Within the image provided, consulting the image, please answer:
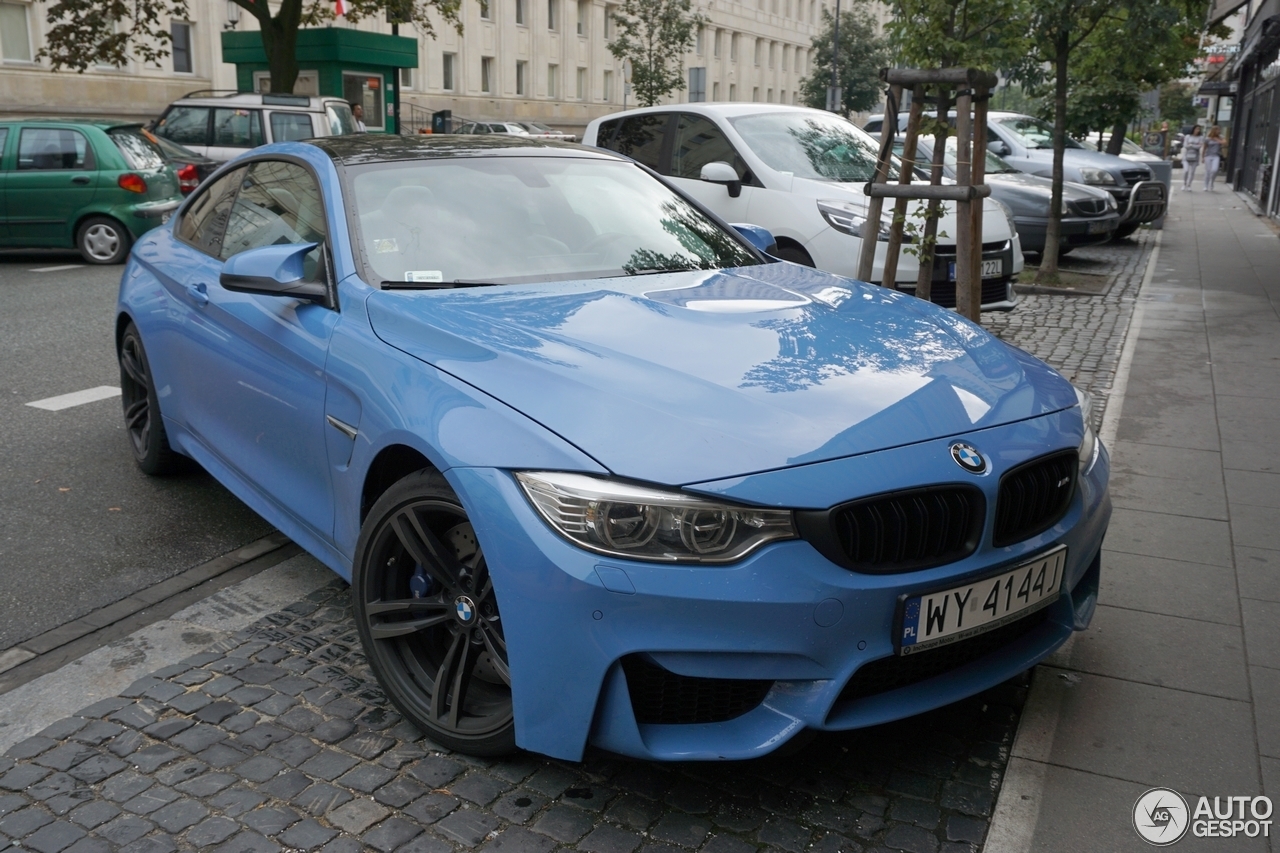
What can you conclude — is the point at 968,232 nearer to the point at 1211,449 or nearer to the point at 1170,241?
the point at 1211,449

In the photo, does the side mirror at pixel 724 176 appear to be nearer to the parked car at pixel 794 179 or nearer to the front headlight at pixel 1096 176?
the parked car at pixel 794 179

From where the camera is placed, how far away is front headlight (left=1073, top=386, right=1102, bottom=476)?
3191 mm

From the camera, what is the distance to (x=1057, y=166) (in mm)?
12500

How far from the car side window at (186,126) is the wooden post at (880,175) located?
45.7 feet

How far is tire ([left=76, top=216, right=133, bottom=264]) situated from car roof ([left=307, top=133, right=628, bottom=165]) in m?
9.98

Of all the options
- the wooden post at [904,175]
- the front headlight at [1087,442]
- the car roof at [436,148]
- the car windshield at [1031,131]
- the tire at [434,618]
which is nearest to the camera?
the tire at [434,618]

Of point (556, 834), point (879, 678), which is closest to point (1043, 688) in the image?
point (879, 678)

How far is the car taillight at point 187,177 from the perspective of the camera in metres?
15.0

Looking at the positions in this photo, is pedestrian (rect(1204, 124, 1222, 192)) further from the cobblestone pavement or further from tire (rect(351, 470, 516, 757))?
tire (rect(351, 470, 516, 757))

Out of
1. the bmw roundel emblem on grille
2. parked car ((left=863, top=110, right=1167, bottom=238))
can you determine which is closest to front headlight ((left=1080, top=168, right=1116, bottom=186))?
parked car ((left=863, top=110, right=1167, bottom=238))

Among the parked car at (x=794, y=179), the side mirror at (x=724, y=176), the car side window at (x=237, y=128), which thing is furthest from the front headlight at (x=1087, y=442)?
the car side window at (x=237, y=128)

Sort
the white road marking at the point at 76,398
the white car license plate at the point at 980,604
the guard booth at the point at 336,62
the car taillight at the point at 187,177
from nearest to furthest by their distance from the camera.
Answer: the white car license plate at the point at 980,604 → the white road marking at the point at 76,398 → the car taillight at the point at 187,177 → the guard booth at the point at 336,62

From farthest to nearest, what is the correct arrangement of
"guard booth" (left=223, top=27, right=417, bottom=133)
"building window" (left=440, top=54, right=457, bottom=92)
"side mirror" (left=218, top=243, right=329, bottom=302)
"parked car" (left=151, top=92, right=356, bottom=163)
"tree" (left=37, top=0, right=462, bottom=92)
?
1. "building window" (left=440, top=54, right=457, bottom=92)
2. "guard booth" (left=223, top=27, right=417, bottom=133)
3. "tree" (left=37, top=0, right=462, bottom=92)
4. "parked car" (left=151, top=92, right=356, bottom=163)
5. "side mirror" (left=218, top=243, right=329, bottom=302)

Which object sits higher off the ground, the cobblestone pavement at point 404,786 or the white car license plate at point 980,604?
the white car license plate at point 980,604
